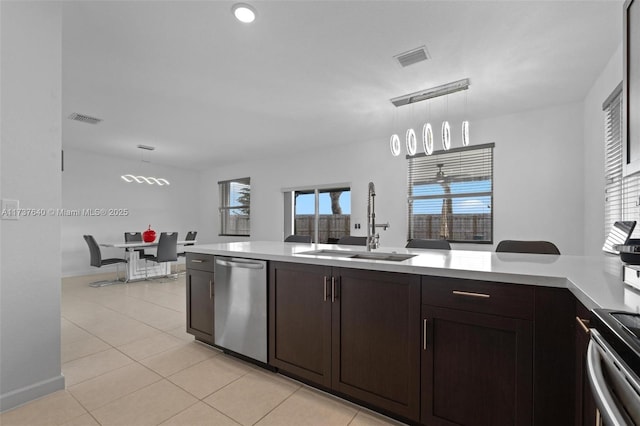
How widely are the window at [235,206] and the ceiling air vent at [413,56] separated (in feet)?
16.7

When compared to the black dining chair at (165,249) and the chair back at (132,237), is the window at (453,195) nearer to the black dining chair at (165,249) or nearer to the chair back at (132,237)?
the black dining chair at (165,249)

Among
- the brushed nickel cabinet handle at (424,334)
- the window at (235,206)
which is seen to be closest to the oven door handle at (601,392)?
the brushed nickel cabinet handle at (424,334)

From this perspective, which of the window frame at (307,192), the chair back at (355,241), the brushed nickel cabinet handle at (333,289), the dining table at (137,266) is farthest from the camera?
the window frame at (307,192)

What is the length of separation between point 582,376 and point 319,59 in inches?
108

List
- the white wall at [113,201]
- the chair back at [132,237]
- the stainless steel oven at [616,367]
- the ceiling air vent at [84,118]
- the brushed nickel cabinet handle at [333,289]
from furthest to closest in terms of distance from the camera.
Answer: the chair back at [132,237] → the white wall at [113,201] → the ceiling air vent at [84,118] → the brushed nickel cabinet handle at [333,289] → the stainless steel oven at [616,367]

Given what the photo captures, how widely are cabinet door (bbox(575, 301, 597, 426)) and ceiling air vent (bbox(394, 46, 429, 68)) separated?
223 cm

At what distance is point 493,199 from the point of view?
13.5 ft

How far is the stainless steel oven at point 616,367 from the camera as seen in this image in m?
0.52

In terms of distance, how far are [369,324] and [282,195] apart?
5085mm

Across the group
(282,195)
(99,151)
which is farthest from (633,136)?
(99,151)

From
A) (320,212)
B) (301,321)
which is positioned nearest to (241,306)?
(301,321)

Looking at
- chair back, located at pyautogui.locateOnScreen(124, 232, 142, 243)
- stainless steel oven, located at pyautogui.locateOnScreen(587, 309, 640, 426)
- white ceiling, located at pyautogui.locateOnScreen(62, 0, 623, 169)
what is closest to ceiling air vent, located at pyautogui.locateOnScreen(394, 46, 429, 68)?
white ceiling, located at pyautogui.locateOnScreen(62, 0, 623, 169)

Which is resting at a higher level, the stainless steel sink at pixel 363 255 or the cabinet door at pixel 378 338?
the stainless steel sink at pixel 363 255

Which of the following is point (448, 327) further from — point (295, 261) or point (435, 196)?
point (435, 196)
